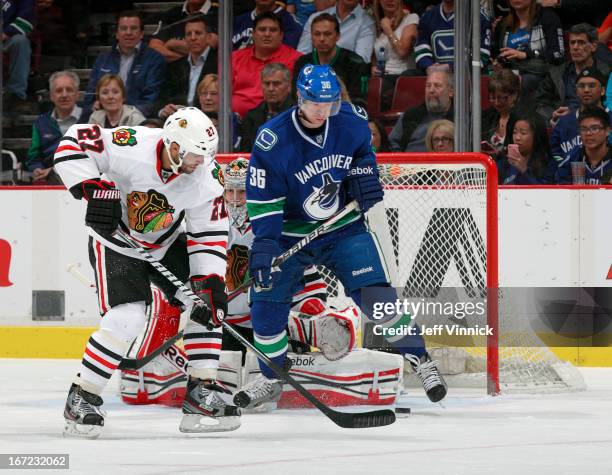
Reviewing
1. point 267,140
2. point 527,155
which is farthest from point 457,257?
point 527,155

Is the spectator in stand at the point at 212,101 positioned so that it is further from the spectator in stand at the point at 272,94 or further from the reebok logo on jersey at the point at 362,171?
the reebok logo on jersey at the point at 362,171

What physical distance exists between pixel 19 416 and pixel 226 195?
3.46ft

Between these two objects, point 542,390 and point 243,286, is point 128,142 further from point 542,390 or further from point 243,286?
point 542,390

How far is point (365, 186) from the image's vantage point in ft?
14.1

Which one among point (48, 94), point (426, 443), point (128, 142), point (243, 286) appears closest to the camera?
point (426, 443)

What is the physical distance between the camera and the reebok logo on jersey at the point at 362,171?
4.34 metres

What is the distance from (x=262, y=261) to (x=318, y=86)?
576 mm

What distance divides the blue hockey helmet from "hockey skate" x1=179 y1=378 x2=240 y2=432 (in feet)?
3.20

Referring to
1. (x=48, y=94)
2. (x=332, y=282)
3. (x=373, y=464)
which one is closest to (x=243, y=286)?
(x=332, y=282)

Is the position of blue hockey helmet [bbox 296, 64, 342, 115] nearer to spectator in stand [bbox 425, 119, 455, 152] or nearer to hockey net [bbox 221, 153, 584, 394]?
hockey net [bbox 221, 153, 584, 394]

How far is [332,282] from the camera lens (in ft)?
16.9

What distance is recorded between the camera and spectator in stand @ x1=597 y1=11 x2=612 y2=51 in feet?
21.6

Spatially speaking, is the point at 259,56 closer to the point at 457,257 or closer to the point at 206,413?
the point at 457,257

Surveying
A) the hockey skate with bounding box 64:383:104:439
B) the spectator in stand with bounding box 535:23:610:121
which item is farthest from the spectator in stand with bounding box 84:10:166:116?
the hockey skate with bounding box 64:383:104:439
